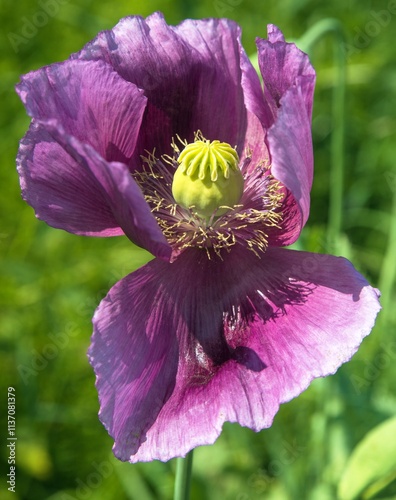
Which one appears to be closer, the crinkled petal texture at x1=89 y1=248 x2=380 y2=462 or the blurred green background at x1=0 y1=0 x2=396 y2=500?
the crinkled petal texture at x1=89 y1=248 x2=380 y2=462

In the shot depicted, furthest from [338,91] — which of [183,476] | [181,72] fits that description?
[183,476]

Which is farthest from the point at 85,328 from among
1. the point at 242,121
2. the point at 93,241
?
the point at 242,121

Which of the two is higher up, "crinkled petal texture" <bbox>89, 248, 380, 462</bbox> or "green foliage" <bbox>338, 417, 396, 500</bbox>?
"crinkled petal texture" <bbox>89, 248, 380, 462</bbox>

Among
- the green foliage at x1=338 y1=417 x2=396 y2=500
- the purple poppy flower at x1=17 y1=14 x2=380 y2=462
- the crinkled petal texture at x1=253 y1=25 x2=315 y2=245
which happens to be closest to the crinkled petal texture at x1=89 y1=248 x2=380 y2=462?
the purple poppy flower at x1=17 y1=14 x2=380 y2=462

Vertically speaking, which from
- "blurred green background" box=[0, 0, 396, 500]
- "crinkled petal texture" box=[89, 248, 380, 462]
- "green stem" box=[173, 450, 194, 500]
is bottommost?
"blurred green background" box=[0, 0, 396, 500]

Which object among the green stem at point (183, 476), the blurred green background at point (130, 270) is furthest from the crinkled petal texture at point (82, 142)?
the blurred green background at point (130, 270)

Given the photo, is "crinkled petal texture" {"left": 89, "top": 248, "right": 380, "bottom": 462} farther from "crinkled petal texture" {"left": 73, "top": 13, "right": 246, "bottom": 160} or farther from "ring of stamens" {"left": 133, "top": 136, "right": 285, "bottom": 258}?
"crinkled petal texture" {"left": 73, "top": 13, "right": 246, "bottom": 160}

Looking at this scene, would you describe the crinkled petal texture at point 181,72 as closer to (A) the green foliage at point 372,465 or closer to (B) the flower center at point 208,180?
(B) the flower center at point 208,180

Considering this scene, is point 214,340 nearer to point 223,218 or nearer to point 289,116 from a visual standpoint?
point 223,218
